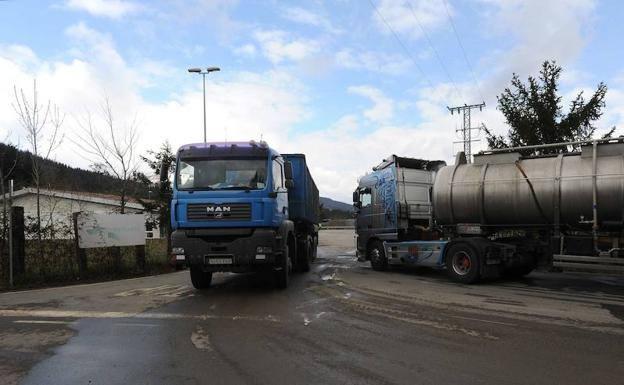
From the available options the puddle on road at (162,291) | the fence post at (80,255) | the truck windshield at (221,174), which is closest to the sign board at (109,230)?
the fence post at (80,255)

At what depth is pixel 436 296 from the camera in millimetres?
10641

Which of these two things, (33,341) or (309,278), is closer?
(33,341)

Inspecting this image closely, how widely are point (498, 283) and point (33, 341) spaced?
10.2m

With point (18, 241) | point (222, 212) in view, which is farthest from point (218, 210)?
point (18, 241)

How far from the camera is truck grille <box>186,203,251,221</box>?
405 inches

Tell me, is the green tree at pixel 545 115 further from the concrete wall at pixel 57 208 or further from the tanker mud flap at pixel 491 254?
the concrete wall at pixel 57 208

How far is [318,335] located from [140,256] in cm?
1146

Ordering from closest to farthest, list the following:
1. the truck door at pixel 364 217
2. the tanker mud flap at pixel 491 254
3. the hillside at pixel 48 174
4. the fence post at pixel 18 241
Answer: the tanker mud flap at pixel 491 254 < the fence post at pixel 18 241 < the truck door at pixel 364 217 < the hillside at pixel 48 174

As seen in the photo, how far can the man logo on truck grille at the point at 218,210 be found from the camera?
10281 mm

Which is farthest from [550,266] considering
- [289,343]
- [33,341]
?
[33,341]

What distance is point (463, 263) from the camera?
12930mm

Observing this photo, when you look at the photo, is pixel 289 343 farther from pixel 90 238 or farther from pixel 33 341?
pixel 90 238

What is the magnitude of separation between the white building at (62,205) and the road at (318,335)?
3.55m

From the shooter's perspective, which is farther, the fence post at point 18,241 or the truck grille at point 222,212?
the fence post at point 18,241
